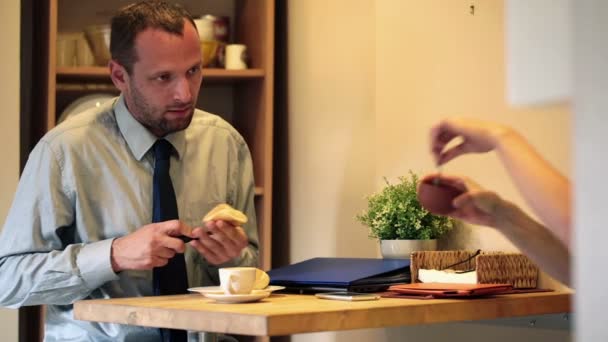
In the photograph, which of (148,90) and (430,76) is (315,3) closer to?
(430,76)

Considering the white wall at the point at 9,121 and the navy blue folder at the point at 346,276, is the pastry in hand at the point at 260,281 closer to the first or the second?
the navy blue folder at the point at 346,276

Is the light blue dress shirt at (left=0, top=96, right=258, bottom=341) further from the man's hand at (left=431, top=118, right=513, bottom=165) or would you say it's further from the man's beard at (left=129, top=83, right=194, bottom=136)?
the man's hand at (left=431, top=118, right=513, bottom=165)

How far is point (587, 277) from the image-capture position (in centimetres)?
53

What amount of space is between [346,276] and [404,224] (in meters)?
0.35

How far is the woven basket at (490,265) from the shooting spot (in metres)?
1.94

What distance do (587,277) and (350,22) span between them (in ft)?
7.82

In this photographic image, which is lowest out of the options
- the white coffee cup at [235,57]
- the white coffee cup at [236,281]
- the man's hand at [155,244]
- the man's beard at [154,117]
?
the white coffee cup at [236,281]

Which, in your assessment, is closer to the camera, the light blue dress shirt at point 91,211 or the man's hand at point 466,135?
the man's hand at point 466,135

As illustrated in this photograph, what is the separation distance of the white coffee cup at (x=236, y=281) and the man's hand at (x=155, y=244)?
7.3 inches

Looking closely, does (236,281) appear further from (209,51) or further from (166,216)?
(209,51)

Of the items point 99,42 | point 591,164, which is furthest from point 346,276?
point 99,42

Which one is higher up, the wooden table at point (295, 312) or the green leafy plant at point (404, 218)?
the green leafy plant at point (404, 218)

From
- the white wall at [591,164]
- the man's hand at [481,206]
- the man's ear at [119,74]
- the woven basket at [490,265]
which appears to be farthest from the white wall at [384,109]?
the white wall at [591,164]

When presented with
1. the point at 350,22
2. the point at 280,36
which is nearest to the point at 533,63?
the point at 350,22
